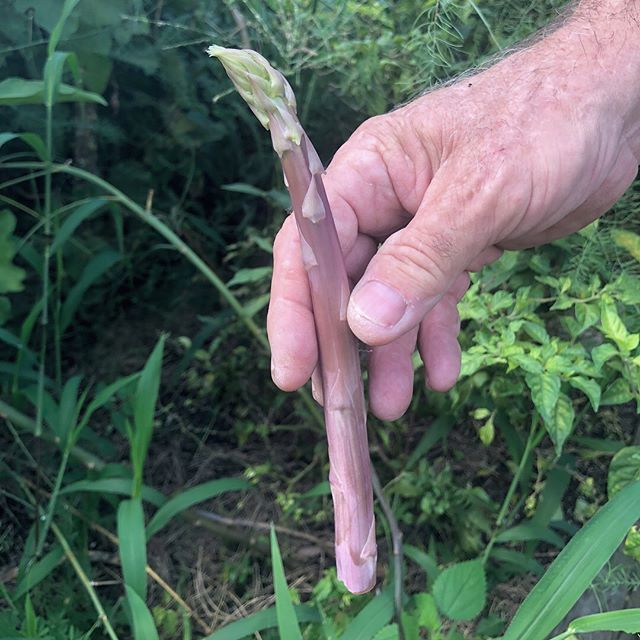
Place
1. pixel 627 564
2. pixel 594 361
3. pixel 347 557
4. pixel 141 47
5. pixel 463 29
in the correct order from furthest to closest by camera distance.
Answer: pixel 141 47 → pixel 463 29 → pixel 627 564 → pixel 594 361 → pixel 347 557

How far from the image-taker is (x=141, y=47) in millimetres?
1567

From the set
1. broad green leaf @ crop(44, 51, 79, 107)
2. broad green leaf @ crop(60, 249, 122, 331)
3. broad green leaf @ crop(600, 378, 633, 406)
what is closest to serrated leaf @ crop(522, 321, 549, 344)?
broad green leaf @ crop(600, 378, 633, 406)

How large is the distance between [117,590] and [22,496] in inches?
10.9

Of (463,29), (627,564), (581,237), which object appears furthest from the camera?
(463,29)

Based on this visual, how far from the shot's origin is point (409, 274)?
807 millimetres

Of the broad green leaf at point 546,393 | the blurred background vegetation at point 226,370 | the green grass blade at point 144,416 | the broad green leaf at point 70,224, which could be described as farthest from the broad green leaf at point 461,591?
the broad green leaf at point 70,224

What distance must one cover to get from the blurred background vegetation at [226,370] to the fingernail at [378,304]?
0.67 feet

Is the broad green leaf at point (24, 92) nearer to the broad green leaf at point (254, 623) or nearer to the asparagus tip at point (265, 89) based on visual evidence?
the asparagus tip at point (265, 89)

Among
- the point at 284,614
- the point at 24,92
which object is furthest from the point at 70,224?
the point at 284,614

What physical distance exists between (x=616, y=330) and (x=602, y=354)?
0.12 ft

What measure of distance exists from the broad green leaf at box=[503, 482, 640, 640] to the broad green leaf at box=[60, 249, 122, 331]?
1127 mm

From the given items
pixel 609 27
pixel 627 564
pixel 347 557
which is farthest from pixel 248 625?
pixel 609 27

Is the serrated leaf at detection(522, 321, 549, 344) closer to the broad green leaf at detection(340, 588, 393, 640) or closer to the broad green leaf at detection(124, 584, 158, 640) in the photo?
the broad green leaf at detection(340, 588, 393, 640)

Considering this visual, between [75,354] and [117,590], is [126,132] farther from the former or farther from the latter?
[117,590]
